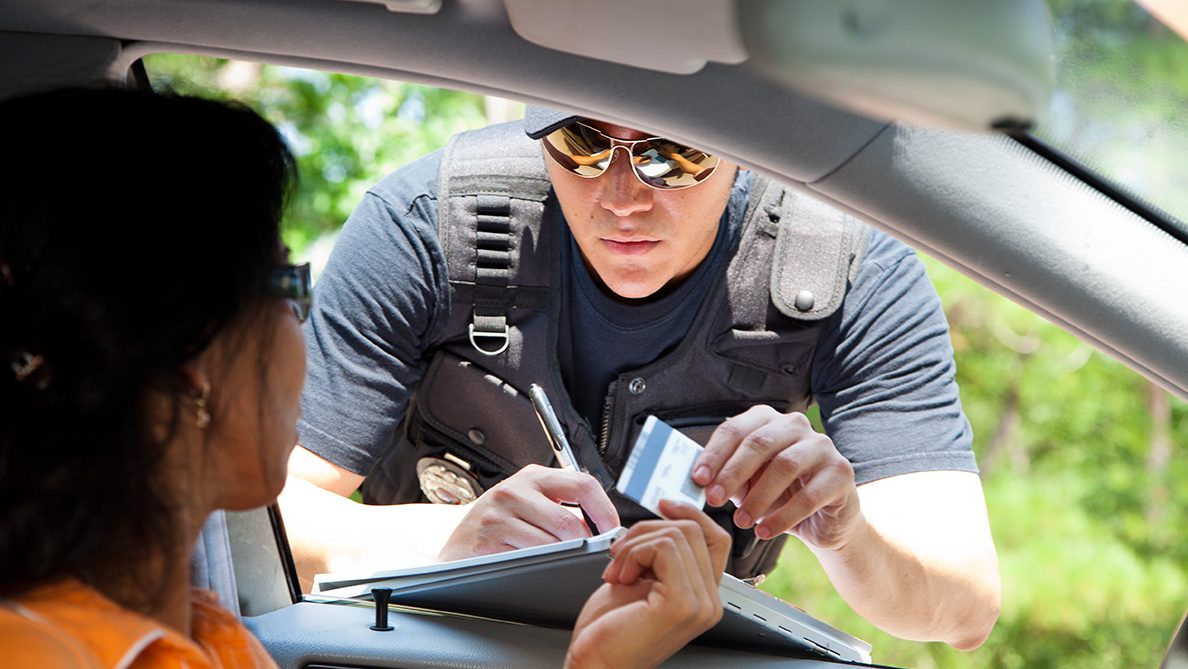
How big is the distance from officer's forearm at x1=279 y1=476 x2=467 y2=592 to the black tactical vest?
306mm

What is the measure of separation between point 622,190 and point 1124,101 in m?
1.05

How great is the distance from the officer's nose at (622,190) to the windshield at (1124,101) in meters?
0.94

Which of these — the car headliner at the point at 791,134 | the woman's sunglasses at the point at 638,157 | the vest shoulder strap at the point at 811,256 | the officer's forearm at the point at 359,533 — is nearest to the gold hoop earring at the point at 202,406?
the car headliner at the point at 791,134

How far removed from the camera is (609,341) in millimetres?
2496

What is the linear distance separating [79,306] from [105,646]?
0.27m

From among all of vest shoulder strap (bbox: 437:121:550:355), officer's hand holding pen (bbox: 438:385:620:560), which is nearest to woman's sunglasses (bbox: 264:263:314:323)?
officer's hand holding pen (bbox: 438:385:620:560)

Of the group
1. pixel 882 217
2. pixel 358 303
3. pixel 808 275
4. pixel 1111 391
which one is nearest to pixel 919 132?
pixel 882 217

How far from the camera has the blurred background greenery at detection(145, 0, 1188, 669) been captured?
698cm

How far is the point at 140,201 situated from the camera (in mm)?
1166

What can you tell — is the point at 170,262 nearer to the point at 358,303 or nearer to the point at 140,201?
the point at 140,201

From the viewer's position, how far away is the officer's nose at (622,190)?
2.24 metres

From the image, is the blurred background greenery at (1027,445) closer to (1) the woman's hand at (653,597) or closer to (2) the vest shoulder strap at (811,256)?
(2) the vest shoulder strap at (811,256)

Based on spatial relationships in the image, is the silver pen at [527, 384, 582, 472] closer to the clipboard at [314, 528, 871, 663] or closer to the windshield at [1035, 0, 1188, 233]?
the clipboard at [314, 528, 871, 663]

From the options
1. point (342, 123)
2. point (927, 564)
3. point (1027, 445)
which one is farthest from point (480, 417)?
point (1027, 445)
